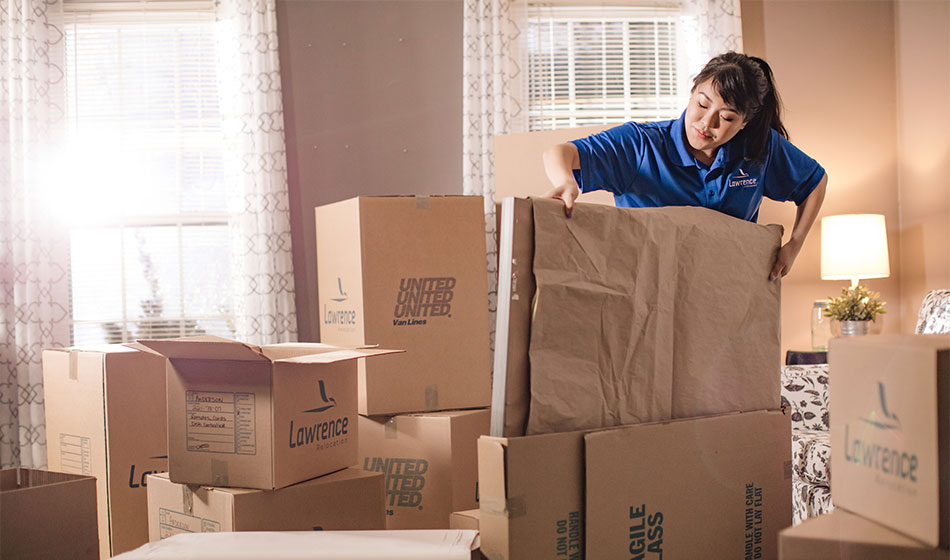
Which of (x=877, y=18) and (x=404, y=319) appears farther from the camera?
(x=877, y=18)

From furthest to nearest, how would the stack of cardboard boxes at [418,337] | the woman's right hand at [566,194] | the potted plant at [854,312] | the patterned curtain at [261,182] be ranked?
1. the patterned curtain at [261,182]
2. the potted plant at [854,312]
3. the stack of cardboard boxes at [418,337]
4. the woman's right hand at [566,194]

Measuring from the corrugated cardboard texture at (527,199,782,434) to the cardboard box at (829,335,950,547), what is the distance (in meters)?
0.34

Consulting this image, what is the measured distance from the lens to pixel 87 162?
3.32 metres

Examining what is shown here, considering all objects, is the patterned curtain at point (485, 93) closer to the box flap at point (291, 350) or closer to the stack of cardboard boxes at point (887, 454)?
the box flap at point (291, 350)

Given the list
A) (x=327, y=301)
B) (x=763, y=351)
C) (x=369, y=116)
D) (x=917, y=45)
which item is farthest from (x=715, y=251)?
(x=917, y=45)

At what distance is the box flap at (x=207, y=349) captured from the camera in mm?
1377

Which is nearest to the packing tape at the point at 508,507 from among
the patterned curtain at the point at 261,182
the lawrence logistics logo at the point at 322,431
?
the lawrence logistics logo at the point at 322,431

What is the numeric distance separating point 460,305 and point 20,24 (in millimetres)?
2562

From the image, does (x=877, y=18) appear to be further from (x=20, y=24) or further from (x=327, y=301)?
(x=20, y=24)

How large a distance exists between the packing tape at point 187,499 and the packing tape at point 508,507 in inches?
27.6

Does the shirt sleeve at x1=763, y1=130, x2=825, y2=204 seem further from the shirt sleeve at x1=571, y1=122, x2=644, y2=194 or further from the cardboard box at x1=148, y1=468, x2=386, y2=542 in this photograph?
the cardboard box at x1=148, y1=468, x2=386, y2=542

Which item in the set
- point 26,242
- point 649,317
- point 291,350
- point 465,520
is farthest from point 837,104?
point 26,242

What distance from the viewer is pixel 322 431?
1519mm

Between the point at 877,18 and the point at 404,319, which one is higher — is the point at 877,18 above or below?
above
